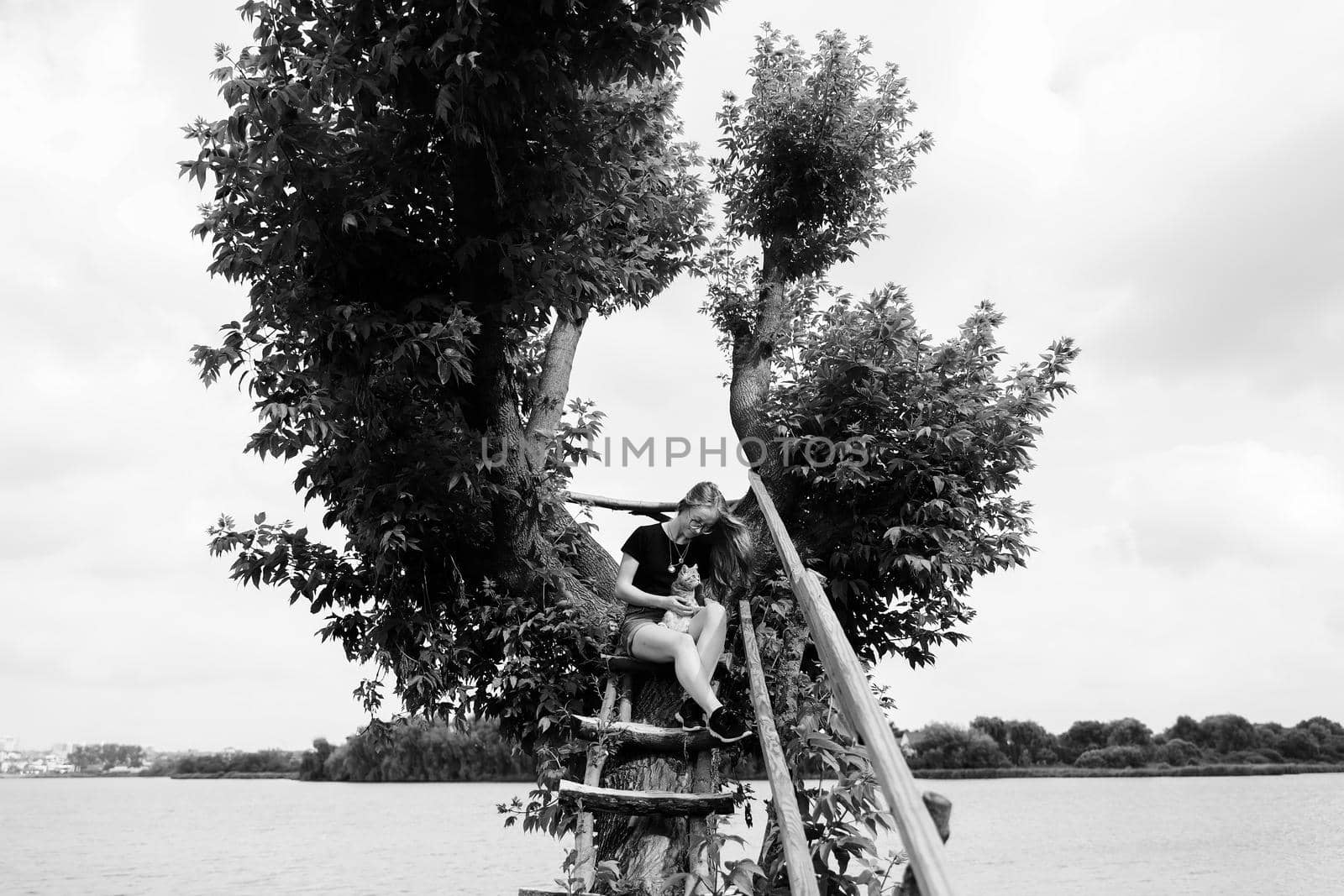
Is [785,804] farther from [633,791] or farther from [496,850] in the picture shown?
[496,850]

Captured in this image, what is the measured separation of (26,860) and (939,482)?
30.2m

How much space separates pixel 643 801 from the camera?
3.94 meters

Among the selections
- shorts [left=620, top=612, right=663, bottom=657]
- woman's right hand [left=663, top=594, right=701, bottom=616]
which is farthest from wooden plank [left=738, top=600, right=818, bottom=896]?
shorts [left=620, top=612, right=663, bottom=657]

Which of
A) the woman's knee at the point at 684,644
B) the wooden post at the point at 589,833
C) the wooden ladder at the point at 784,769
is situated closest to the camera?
the wooden ladder at the point at 784,769

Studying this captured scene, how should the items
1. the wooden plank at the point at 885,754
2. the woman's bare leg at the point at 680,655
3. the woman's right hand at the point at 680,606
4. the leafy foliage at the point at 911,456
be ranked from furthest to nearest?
1. the leafy foliage at the point at 911,456
2. the woman's right hand at the point at 680,606
3. the woman's bare leg at the point at 680,655
4. the wooden plank at the point at 885,754

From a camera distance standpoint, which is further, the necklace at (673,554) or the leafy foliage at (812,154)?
the leafy foliage at (812,154)

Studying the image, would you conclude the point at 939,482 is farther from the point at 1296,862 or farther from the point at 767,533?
the point at 1296,862

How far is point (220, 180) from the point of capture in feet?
17.1

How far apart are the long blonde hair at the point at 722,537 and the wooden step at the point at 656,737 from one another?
1.27 meters

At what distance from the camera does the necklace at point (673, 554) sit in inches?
210

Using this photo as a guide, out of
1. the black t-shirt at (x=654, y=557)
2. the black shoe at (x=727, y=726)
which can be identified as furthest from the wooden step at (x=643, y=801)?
the black t-shirt at (x=654, y=557)

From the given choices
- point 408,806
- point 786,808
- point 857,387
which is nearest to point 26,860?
point 408,806

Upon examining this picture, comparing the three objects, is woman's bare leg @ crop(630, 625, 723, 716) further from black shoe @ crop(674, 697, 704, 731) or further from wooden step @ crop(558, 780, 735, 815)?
wooden step @ crop(558, 780, 735, 815)

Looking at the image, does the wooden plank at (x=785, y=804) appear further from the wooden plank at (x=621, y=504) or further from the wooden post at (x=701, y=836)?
the wooden plank at (x=621, y=504)
